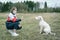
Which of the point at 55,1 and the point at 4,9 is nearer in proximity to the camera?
the point at 4,9

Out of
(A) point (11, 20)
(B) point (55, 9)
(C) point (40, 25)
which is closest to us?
(A) point (11, 20)

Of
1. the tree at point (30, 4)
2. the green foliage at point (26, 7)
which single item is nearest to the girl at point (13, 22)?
the green foliage at point (26, 7)

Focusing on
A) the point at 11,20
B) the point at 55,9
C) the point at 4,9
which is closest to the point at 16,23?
the point at 11,20

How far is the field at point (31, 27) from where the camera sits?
2.73m

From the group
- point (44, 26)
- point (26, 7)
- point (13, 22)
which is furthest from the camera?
point (26, 7)

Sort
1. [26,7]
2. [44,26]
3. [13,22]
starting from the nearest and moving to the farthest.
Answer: [13,22] < [44,26] < [26,7]

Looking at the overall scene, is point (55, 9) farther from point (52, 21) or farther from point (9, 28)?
point (9, 28)

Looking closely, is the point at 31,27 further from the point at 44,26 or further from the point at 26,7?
the point at 26,7

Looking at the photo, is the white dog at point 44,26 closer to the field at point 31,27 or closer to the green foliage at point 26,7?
the field at point 31,27

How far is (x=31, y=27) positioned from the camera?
294cm

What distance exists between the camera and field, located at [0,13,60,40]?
2.73 meters

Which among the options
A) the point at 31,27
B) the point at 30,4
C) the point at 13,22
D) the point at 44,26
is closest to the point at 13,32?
the point at 13,22

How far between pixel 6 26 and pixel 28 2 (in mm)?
685

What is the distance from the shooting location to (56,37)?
2.76 m
